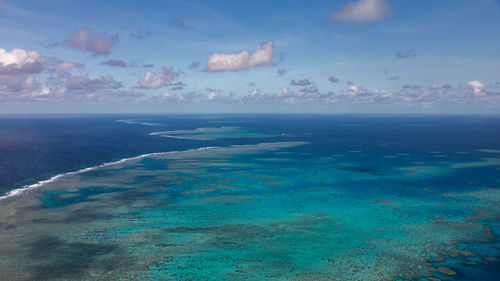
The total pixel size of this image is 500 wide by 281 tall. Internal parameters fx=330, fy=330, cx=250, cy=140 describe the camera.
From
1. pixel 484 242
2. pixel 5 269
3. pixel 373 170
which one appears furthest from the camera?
pixel 373 170

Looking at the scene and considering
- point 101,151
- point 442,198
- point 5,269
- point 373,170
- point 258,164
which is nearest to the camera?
point 5,269

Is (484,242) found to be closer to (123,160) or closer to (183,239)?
(183,239)

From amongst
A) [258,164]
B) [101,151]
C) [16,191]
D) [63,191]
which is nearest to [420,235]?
[258,164]

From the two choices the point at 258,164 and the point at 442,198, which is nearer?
the point at 442,198

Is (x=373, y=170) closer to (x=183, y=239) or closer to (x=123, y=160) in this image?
(x=183, y=239)

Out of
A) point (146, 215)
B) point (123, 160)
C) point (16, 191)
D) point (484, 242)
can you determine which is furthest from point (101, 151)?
point (484, 242)

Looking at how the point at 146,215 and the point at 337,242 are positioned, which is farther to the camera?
the point at 146,215

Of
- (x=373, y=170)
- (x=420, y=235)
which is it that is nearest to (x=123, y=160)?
(x=373, y=170)

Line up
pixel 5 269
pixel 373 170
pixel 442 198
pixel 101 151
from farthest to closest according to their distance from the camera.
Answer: pixel 101 151 < pixel 373 170 < pixel 442 198 < pixel 5 269

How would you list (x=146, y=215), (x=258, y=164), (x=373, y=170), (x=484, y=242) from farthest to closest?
1. (x=258, y=164)
2. (x=373, y=170)
3. (x=146, y=215)
4. (x=484, y=242)
